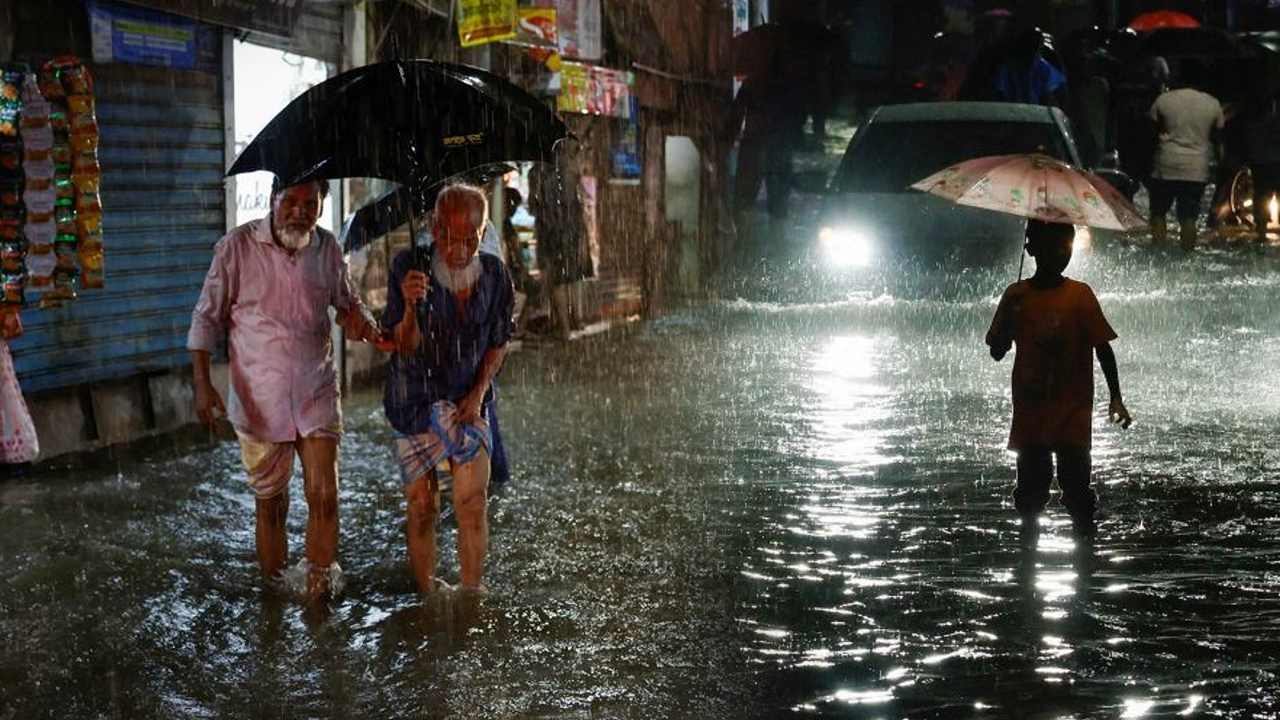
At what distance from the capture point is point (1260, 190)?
20.1 m

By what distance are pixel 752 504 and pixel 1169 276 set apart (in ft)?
36.1

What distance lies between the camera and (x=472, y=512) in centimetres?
613

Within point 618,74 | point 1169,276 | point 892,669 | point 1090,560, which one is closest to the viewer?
point 892,669

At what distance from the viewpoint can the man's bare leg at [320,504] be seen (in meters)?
6.25

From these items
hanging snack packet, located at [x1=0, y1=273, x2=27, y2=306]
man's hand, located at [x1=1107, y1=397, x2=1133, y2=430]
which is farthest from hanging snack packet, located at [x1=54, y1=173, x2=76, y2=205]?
man's hand, located at [x1=1107, y1=397, x2=1133, y2=430]

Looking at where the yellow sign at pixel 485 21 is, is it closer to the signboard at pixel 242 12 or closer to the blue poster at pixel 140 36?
the signboard at pixel 242 12

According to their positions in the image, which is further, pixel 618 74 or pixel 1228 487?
pixel 618 74

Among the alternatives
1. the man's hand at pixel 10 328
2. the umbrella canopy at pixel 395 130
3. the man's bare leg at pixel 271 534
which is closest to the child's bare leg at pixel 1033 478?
the umbrella canopy at pixel 395 130

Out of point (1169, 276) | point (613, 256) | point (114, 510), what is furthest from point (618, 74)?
point (114, 510)

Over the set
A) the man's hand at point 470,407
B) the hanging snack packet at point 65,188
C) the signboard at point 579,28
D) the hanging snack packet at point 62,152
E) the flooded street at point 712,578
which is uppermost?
the signboard at point 579,28

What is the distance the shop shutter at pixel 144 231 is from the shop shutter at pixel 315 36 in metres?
0.90

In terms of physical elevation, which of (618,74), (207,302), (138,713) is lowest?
(138,713)

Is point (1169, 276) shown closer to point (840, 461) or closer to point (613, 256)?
point (613, 256)

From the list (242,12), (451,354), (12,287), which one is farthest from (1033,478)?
(242,12)
